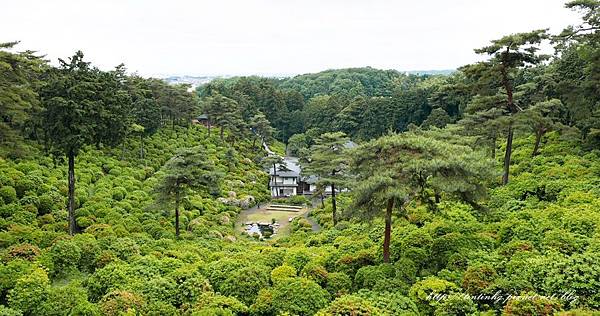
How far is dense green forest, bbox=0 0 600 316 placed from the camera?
8773mm

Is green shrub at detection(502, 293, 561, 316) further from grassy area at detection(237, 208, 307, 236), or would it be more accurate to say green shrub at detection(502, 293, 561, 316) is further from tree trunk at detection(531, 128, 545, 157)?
grassy area at detection(237, 208, 307, 236)

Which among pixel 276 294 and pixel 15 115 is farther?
pixel 15 115

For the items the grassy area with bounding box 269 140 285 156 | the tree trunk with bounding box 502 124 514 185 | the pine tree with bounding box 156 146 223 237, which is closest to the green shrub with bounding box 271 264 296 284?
the pine tree with bounding box 156 146 223 237

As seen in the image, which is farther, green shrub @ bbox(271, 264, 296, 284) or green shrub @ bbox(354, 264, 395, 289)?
green shrub @ bbox(271, 264, 296, 284)

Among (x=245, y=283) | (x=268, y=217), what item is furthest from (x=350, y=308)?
(x=268, y=217)

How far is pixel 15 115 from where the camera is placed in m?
17.2

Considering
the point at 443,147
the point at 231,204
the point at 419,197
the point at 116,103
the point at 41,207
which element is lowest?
the point at 231,204

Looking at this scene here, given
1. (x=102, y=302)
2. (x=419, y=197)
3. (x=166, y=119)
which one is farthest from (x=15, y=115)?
(x=166, y=119)

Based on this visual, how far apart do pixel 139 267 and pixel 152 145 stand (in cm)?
2705

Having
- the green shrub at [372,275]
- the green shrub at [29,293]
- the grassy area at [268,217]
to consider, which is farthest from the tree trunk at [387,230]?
the grassy area at [268,217]

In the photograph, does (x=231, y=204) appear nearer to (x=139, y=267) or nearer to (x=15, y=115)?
(x=15, y=115)

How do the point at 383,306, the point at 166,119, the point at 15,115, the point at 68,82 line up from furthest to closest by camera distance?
the point at 166,119 < the point at 15,115 < the point at 68,82 < the point at 383,306

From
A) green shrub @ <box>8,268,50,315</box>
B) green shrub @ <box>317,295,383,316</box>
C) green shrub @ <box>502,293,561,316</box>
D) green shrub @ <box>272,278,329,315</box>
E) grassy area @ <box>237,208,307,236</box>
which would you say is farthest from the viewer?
grassy area @ <box>237,208,307,236</box>

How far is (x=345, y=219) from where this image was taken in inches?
452
